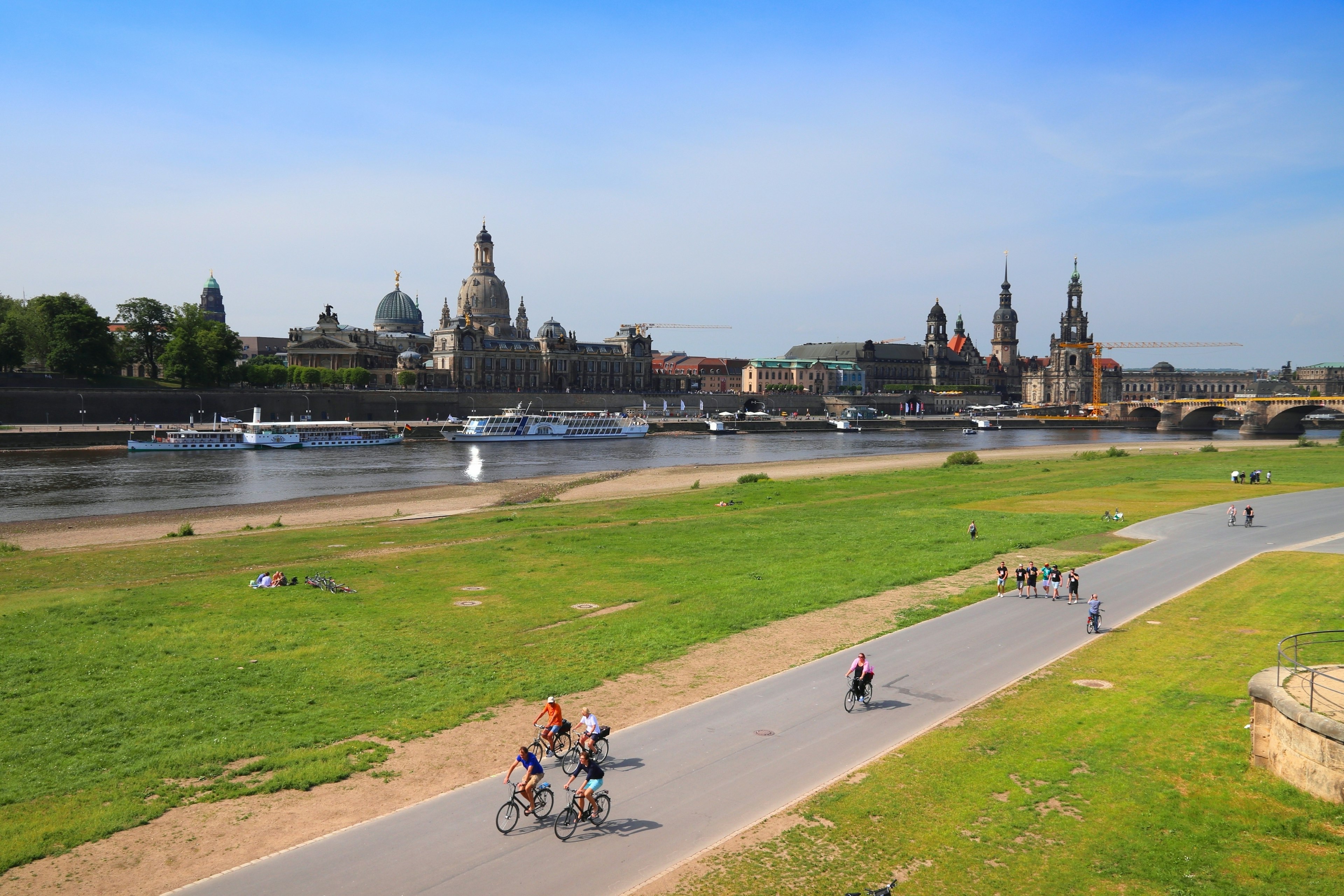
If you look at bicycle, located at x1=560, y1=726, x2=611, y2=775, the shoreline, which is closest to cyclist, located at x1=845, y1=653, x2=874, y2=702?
bicycle, located at x1=560, y1=726, x2=611, y2=775

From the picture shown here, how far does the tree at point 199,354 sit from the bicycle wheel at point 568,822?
117 m

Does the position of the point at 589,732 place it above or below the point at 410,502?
above

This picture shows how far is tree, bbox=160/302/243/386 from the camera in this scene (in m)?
112

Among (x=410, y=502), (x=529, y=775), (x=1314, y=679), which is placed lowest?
(x=410, y=502)

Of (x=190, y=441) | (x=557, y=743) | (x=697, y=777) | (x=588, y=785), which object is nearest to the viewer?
(x=588, y=785)

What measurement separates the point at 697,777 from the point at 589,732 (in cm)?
175

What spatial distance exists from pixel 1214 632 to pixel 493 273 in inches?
7443

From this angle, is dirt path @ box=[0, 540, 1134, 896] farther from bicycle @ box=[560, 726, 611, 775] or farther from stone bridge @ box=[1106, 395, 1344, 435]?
stone bridge @ box=[1106, 395, 1344, 435]

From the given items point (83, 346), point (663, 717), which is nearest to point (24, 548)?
point (663, 717)

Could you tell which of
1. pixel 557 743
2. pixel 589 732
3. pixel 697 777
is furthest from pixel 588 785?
pixel 557 743

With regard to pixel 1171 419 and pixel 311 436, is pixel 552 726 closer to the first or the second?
pixel 311 436

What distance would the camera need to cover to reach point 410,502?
55750mm

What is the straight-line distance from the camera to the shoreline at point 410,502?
141 feet

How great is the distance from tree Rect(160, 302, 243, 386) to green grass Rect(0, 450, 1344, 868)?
8227 centimetres
